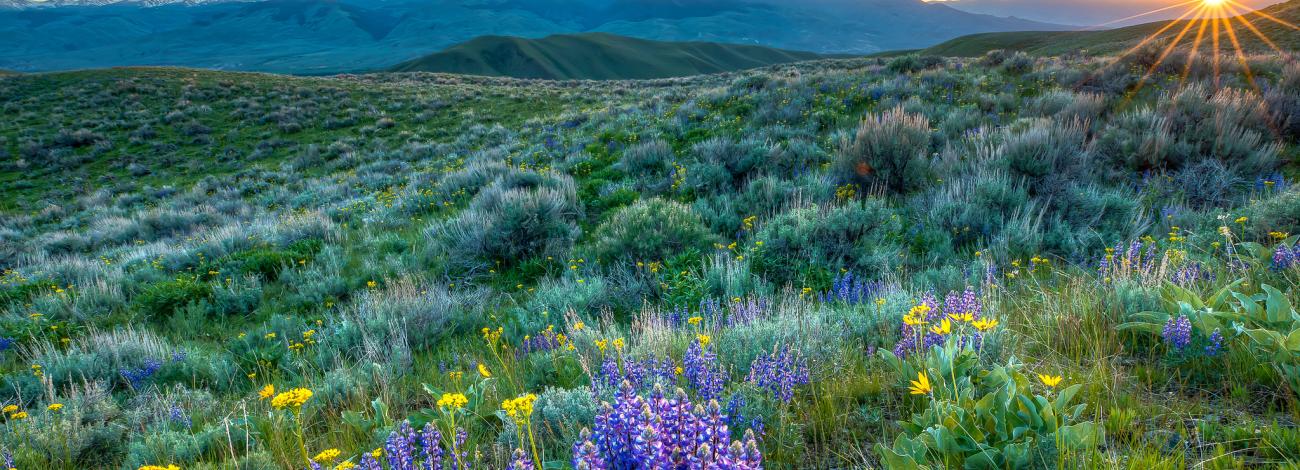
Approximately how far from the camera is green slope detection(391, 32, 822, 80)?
122 metres

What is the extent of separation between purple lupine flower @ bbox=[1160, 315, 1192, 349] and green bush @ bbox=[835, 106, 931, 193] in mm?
4538

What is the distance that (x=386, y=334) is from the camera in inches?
178

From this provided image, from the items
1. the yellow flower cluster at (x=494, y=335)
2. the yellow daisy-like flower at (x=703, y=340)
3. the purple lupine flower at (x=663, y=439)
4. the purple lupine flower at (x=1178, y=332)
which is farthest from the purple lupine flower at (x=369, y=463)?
the purple lupine flower at (x=1178, y=332)

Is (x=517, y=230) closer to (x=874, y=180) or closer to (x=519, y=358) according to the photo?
(x=519, y=358)

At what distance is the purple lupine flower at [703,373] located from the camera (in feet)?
7.61

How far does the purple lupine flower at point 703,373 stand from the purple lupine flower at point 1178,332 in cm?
195

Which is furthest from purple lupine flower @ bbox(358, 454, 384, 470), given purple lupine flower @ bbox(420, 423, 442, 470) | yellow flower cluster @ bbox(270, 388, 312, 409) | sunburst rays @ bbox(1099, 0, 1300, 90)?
sunburst rays @ bbox(1099, 0, 1300, 90)

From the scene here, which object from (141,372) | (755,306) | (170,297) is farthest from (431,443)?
(170,297)

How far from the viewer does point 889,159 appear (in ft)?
23.2

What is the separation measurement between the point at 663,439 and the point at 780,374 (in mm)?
1097

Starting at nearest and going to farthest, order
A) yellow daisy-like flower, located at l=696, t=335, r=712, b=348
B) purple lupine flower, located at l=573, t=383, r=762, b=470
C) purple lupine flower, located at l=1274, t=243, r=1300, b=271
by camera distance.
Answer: purple lupine flower, located at l=573, t=383, r=762, b=470
yellow daisy-like flower, located at l=696, t=335, r=712, b=348
purple lupine flower, located at l=1274, t=243, r=1300, b=271

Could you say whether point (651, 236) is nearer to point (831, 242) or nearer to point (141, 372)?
point (831, 242)

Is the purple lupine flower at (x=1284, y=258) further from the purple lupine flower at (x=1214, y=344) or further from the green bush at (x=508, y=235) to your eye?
the green bush at (x=508, y=235)

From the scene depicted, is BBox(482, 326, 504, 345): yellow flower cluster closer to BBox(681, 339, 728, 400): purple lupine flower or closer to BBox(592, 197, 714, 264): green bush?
BBox(681, 339, 728, 400): purple lupine flower
